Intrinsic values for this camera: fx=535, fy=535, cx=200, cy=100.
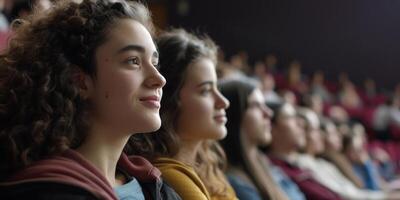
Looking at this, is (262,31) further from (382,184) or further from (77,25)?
(77,25)

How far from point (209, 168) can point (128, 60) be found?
501 mm

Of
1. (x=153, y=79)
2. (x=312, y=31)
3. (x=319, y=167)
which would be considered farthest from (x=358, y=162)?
(x=312, y=31)

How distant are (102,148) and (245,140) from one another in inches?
27.9

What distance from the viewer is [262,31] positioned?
6258 mm

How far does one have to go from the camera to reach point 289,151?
1.97m

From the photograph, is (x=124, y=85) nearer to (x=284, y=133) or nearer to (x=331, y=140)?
(x=284, y=133)

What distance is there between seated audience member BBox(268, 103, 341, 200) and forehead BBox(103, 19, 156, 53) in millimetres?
1135

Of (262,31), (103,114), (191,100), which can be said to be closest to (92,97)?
(103,114)

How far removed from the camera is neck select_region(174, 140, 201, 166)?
1206 mm

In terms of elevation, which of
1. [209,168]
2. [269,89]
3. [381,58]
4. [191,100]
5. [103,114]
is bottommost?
[381,58]

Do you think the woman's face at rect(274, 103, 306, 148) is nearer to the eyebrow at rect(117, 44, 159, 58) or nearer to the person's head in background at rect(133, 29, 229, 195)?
the person's head in background at rect(133, 29, 229, 195)

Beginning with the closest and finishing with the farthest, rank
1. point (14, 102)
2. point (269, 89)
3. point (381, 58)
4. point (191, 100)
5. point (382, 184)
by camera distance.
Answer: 1. point (14, 102)
2. point (191, 100)
3. point (382, 184)
4. point (269, 89)
5. point (381, 58)

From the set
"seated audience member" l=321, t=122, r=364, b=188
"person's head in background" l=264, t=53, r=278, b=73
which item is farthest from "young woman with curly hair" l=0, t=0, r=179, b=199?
"person's head in background" l=264, t=53, r=278, b=73

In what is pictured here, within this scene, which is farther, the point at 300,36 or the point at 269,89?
the point at 300,36
